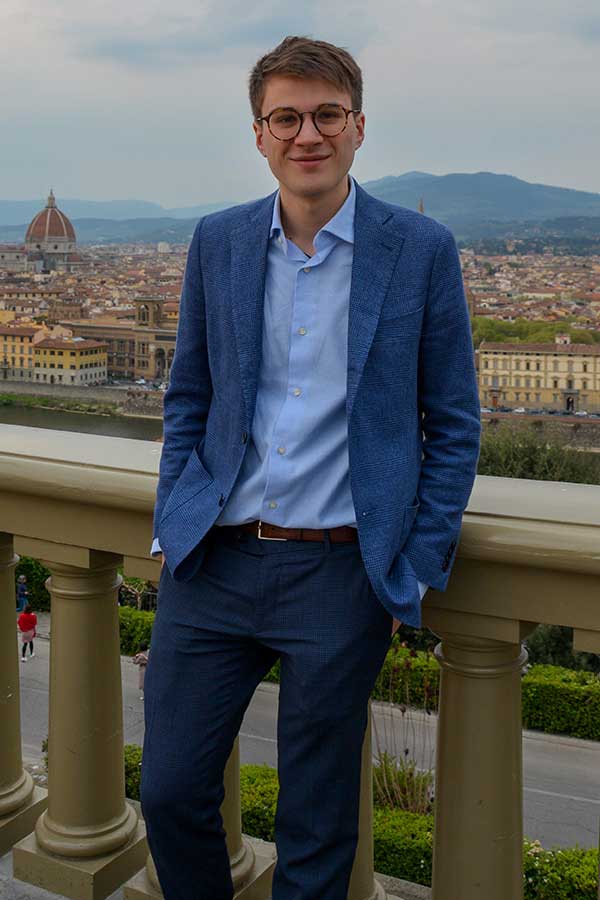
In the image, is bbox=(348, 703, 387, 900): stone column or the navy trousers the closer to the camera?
the navy trousers

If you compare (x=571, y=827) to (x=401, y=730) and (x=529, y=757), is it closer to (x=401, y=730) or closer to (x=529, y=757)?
(x=529, y=757)

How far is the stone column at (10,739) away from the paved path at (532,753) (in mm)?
7671

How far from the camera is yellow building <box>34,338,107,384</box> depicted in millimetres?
46250

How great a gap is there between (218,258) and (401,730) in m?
10.5

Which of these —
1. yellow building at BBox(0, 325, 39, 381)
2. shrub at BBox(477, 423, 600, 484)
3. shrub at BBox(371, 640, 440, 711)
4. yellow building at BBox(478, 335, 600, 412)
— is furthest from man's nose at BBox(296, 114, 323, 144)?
yellow building at BBox(0, 325, 39, 381)

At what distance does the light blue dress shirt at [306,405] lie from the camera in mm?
1066

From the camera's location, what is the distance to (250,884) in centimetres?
127

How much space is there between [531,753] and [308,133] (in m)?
10.1

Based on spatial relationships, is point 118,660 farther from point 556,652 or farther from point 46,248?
point 46,248

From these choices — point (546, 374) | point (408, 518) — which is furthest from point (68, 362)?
point (408, 518)

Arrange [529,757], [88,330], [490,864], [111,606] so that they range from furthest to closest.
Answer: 1. [88,330]
2. [529,757]
3. [111,606]
4. [490,864]

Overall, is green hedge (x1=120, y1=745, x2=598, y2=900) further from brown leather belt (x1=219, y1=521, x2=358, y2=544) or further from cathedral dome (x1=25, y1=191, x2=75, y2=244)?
cathedral dome (x1=25, y1=191, x2=75, y2=244)

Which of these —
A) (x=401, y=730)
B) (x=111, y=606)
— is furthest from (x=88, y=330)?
(x=111, y=606)

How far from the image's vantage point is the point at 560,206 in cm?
9675
